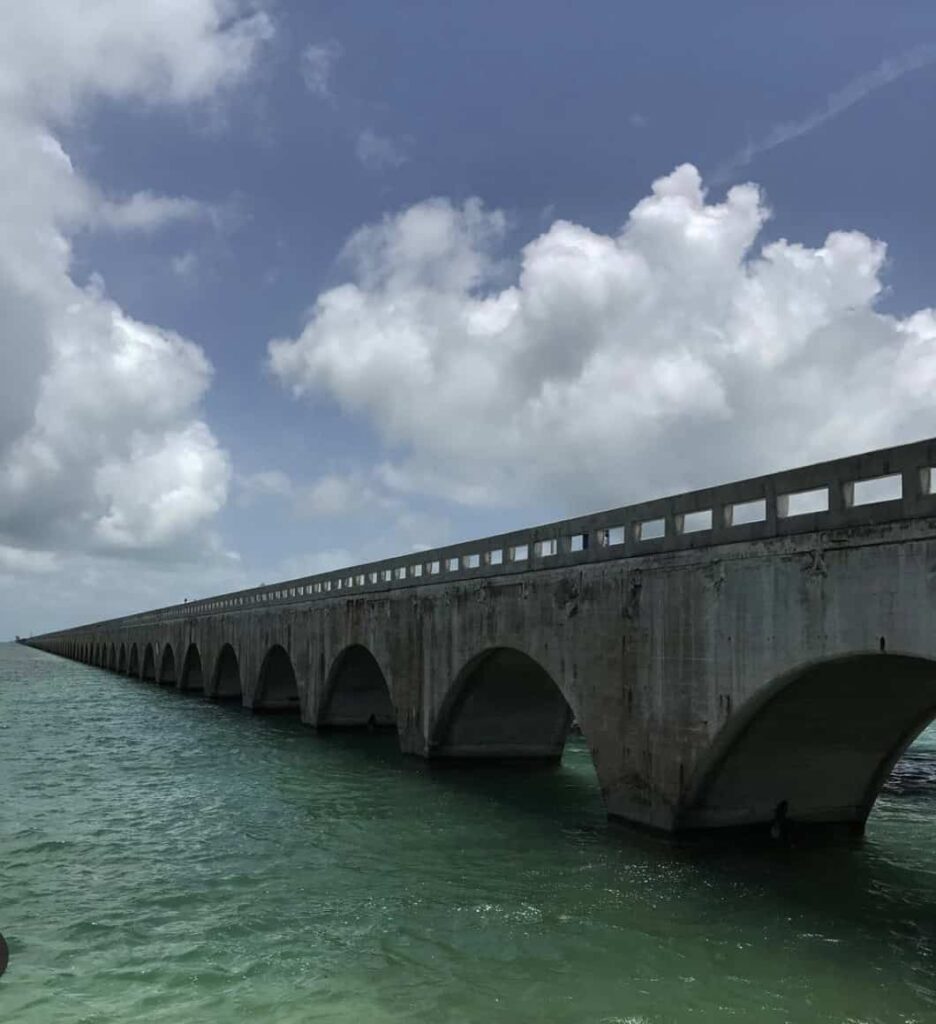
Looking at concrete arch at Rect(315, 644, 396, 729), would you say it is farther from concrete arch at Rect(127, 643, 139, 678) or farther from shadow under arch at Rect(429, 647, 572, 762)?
concrete arch at Rect(127, 643, 139, 678)

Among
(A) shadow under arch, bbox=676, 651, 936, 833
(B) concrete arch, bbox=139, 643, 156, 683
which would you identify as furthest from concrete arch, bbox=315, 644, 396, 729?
(B) concrete arch, bbox=139, 643, 156, 683

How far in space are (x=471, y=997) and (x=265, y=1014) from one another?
2.20m

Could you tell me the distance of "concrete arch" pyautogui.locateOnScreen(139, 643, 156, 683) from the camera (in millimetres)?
77000

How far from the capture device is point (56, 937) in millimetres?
12234

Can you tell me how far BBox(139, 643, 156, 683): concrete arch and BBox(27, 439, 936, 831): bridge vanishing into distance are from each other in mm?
55695

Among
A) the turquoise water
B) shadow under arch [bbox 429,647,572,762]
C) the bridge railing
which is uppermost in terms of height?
the bridge railing

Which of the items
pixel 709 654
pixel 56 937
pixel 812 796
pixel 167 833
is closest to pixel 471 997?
pixel 56 937

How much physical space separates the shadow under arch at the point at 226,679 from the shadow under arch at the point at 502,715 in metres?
30.6

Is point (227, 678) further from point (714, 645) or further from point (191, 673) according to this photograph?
point (714, 645)

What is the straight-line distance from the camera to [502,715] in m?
26.9

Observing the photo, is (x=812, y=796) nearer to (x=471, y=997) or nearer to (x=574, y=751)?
(x=471, y=997)

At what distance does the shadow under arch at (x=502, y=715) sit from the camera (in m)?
24.9

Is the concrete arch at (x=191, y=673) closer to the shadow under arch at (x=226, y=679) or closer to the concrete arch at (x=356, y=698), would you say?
the shadow under arch at (x=226, y=679)

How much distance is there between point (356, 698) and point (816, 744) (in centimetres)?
2379
